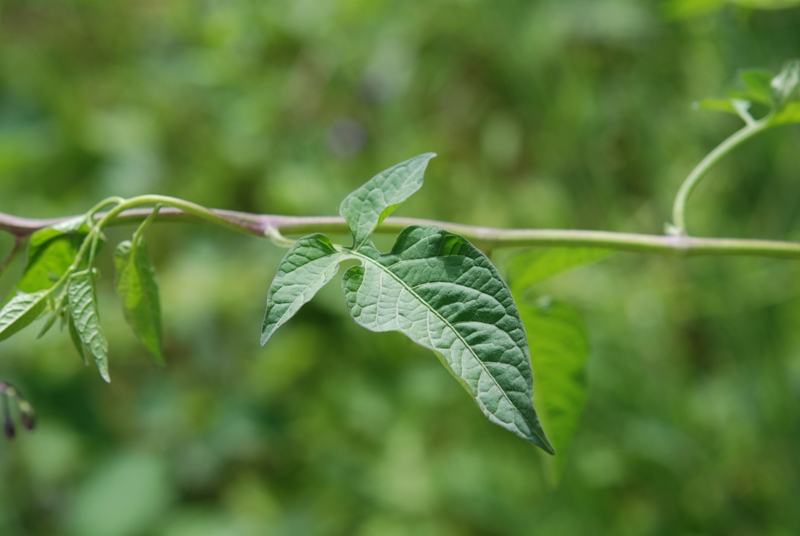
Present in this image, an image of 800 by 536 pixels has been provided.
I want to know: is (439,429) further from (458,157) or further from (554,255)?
(554,255)

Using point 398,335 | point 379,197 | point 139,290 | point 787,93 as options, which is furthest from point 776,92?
point 398,335

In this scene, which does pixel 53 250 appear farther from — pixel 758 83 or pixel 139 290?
pixel 758 83

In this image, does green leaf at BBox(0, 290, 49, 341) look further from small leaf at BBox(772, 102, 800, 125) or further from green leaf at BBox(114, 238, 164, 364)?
small leaf at BBox(772, 102, 800, 125)

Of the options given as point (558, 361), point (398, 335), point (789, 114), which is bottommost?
point (398, 335)

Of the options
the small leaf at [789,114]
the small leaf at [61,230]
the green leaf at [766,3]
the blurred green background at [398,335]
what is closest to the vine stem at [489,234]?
the small leaf at [61,230]

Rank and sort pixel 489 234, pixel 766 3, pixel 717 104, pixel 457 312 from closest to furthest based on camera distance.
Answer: pixel 457 312, pixel 489 234, pixel 717 104, pixel 766 3

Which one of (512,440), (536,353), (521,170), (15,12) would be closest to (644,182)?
(521,170)

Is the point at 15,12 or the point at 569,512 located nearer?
the point at 569,512
